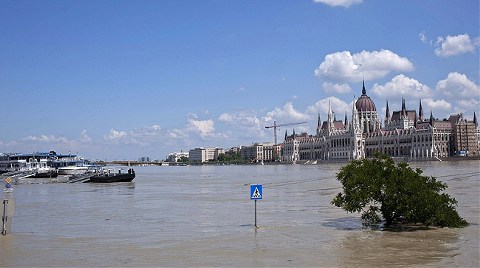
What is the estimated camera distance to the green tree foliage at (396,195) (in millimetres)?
21719

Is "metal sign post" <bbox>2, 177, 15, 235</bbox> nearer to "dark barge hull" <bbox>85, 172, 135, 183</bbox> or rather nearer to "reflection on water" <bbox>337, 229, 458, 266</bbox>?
"reflection on water" <bbox>337, 229, 458, 266</bbox>

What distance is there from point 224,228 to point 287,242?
506cm

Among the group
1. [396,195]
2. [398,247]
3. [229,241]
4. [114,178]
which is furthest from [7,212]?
[114,178]

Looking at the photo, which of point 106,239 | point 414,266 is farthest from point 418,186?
point 106,239

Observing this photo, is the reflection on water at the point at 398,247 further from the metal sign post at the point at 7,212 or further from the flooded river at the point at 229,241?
the metal sign post at the point at 7,212

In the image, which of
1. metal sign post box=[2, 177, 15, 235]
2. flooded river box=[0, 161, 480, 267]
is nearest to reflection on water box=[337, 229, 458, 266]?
flooded river box=[0, 161, 480, 267]

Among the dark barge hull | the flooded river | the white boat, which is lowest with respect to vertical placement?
the flooded river

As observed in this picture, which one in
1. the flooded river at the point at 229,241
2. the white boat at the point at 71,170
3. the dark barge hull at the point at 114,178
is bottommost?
the flooded river at the point at 229,241

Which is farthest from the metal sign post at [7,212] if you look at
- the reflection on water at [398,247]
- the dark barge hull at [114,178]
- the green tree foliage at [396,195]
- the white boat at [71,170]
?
the white boat at [71,170]

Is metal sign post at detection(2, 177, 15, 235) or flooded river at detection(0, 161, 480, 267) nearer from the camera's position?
flooded river at detection(0, 161, 480, 267)

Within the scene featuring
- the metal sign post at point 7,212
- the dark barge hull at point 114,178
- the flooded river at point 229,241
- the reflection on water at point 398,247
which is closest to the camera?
the reflection on water at point 398,247

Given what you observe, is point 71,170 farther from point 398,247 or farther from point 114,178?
point 398,247

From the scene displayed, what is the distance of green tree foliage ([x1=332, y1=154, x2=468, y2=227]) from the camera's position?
21.7 meters

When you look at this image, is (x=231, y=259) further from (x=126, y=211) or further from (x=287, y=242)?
(x=126, y=211)
